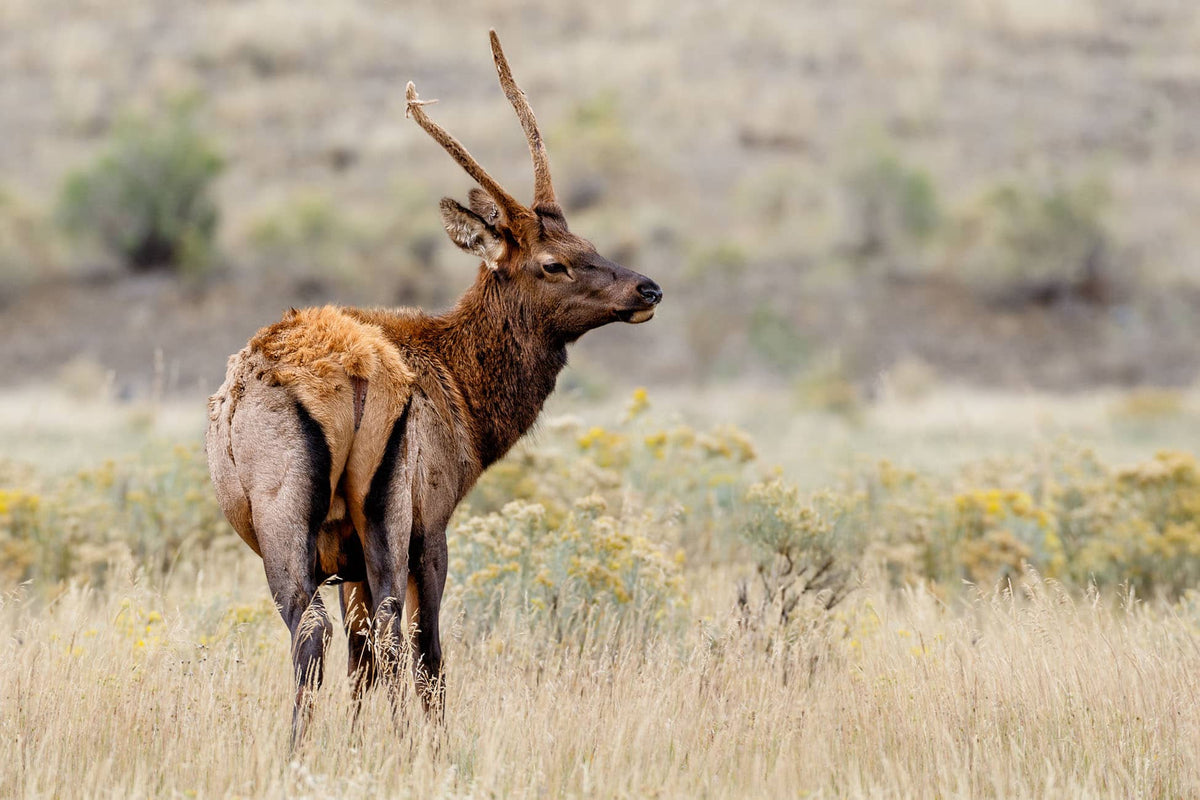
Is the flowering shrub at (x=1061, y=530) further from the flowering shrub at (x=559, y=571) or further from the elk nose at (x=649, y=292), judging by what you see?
the elk nose at (x=649, y=292)

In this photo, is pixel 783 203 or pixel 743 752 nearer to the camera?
pixel 743 752

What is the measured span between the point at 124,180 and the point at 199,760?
33.6 m

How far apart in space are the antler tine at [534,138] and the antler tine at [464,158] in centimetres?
24

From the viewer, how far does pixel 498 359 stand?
646cm

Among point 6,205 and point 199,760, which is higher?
point 6,205

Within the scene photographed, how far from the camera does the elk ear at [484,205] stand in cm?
660

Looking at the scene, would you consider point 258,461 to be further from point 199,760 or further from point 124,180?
point 124,180

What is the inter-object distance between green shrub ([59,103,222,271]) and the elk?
96.6 ft

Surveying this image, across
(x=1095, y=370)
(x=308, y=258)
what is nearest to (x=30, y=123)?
(x=308, y=258)

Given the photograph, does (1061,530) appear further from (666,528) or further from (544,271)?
(544,271)

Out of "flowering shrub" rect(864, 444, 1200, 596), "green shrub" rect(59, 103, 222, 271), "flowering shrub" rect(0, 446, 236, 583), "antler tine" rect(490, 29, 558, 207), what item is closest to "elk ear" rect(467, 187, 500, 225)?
"antler tine" rect(490, 29, 558, 207)

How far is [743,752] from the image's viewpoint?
5586 millimetres

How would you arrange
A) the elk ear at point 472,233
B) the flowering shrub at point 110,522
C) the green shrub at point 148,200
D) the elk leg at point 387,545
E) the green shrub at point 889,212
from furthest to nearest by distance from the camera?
1. the green shrub at point 889,212
2. the green shrub at point 148,200
3. the flowering shrub at point 110,522
4. the elk ear at point 472,233
5. the elk leg at point 387,545

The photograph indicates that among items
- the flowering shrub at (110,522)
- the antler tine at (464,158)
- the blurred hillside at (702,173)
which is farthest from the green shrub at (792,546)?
the blurred hillside at (702,173)
